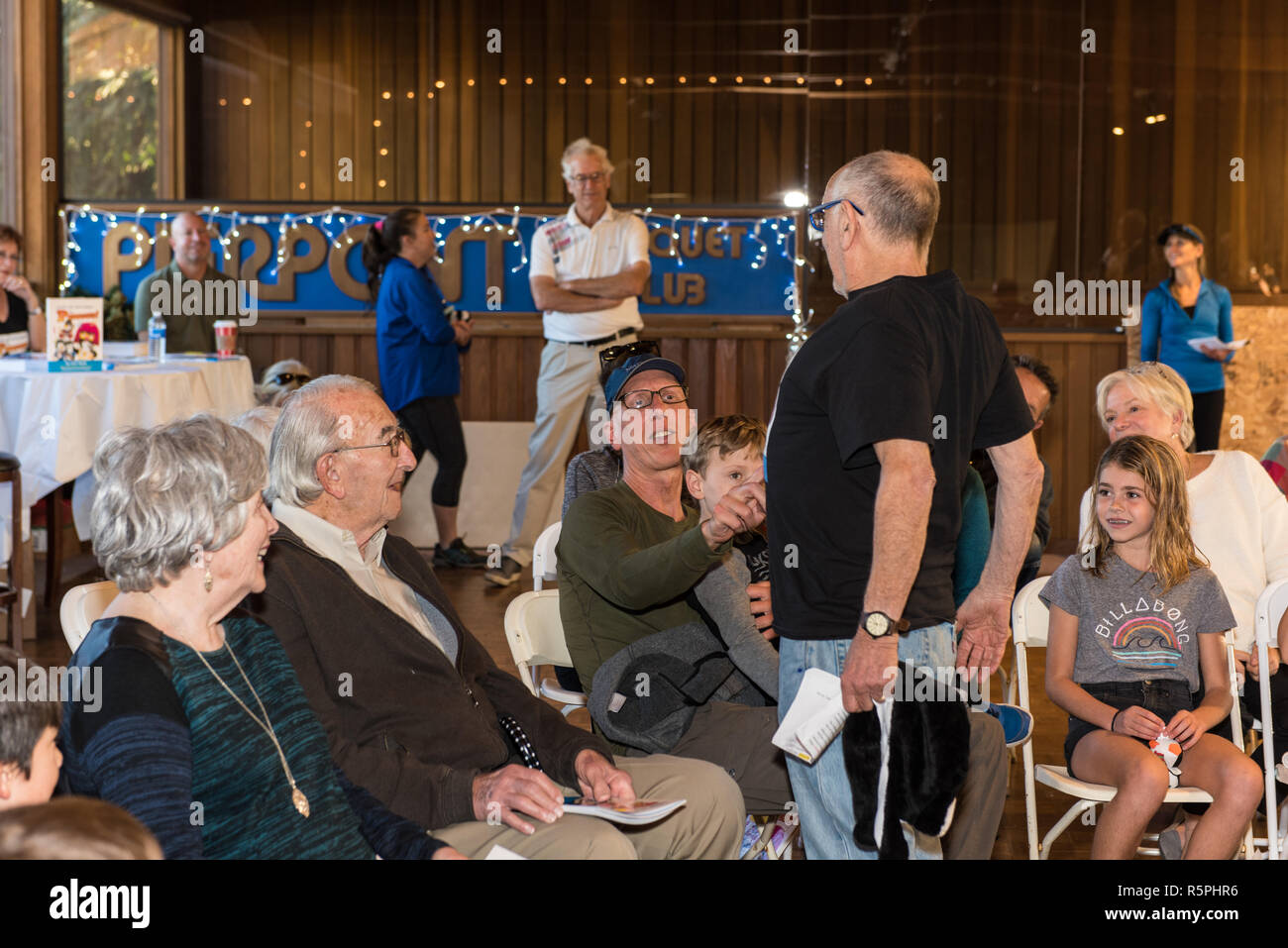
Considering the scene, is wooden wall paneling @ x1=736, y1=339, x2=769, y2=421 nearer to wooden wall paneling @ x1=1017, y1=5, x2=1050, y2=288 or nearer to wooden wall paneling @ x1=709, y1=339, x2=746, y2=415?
wooden wall paneling @ x1=709, y1=339, x2=746, y2=415

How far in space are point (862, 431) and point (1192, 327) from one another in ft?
17.7

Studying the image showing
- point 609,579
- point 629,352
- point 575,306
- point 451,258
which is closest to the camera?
point 609,579

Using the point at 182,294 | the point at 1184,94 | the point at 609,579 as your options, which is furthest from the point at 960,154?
the point at 609,579

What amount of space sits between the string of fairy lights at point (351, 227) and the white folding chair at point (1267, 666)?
4.65 metres

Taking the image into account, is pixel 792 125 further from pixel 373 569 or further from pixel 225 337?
pixel 373 569

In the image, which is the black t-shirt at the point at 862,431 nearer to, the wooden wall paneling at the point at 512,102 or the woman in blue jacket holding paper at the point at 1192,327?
the woman in blue jacket holding paper at the point at 1192,327

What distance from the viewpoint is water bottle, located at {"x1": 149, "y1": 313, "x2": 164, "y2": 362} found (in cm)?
612

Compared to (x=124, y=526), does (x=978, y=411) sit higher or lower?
higher

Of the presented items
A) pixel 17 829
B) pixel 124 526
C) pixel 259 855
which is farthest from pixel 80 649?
pixel 17 829

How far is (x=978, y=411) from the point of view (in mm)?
2273

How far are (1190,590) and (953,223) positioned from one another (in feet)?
15.7

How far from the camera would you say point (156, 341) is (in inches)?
244
